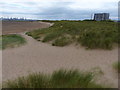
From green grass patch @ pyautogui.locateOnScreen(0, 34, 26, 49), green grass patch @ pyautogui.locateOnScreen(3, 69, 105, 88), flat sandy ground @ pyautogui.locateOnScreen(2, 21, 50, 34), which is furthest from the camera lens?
flat sandy ground @ pyautogui.locateOnScreen(2, 21, 50, 34)

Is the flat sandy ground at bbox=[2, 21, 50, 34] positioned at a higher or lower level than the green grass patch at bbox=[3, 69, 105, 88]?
higher

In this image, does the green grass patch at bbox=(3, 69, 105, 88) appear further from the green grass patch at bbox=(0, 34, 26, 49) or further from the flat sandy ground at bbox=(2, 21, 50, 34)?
the flat sandy ground at bbox=(2, 21, 50, 34)

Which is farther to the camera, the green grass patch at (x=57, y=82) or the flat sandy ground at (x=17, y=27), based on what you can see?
the flat sandy ground at (x=17, y=27)

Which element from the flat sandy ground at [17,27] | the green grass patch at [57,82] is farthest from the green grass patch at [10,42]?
the flat sandy ground at [17,27]

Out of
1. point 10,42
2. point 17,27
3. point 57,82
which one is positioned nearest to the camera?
point 57,82

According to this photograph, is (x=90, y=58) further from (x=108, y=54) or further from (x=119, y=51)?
(x=119, y=51)

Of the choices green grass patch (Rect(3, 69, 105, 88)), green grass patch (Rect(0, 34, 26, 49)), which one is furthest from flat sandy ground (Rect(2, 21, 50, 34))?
green grass patch (Rect(3, 69, 105, 88))

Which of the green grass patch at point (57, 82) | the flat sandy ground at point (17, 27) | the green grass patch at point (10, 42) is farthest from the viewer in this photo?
the flat sandy ground at point (17, 27)

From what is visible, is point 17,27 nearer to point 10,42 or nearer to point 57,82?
point 10,42

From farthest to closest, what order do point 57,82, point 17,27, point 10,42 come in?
point 17,27
point 10,42
point 57,82

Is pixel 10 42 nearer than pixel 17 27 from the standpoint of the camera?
Yes

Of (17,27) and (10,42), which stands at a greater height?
(17,27)

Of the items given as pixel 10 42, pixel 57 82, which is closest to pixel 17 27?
pixel 10 42

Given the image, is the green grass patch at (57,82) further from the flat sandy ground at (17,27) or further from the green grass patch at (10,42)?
the flat sandy ground at (17,27)
